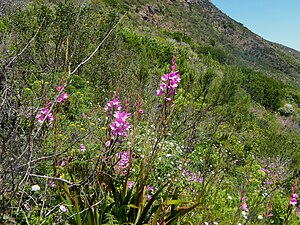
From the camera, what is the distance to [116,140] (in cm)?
205

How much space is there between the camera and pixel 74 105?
5605 mm

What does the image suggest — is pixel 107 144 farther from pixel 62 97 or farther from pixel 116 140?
pixel 62 97

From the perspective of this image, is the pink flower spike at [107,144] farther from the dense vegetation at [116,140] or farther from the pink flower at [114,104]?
the pink flower at [114,104]

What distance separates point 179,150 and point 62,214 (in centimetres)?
292

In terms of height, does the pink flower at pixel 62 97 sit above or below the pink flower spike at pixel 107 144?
above

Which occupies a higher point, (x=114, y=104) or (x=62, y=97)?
(x=114, y=104)

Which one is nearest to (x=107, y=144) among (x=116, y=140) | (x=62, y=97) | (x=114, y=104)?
(x=116, y=140)

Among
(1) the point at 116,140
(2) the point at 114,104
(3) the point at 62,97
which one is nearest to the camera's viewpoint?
(1) the point at 116,140

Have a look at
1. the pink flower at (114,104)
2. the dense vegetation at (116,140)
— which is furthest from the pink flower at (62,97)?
the pink flower at (114,104)

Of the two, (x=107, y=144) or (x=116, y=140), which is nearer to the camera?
(x=116, y=140)

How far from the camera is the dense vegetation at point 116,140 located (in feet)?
6.61

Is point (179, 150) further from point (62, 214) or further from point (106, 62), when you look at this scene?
point (106, 62)

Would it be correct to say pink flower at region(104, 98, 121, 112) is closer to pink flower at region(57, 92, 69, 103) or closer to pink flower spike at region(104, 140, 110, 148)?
pink flower spike at region(104, 140, 110, 148)

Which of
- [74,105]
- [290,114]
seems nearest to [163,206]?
[74,105]
